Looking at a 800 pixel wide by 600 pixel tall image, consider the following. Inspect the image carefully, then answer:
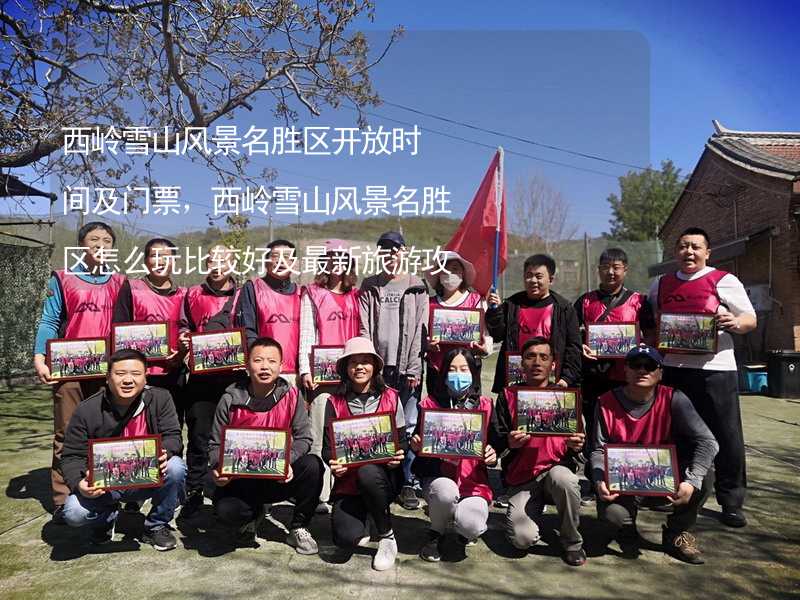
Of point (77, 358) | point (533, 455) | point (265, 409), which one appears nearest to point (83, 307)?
point (77, 358)

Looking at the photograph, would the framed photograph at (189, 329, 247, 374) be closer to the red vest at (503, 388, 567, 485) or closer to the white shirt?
the red vest at (503, 388, 567, 485)

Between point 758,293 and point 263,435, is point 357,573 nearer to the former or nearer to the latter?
point 263,435

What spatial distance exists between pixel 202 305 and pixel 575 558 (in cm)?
307

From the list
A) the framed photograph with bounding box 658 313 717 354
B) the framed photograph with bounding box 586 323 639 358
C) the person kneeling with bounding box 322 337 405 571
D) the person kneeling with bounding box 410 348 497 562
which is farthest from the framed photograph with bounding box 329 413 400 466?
the framed photograph with bounding box 658 313 717 354

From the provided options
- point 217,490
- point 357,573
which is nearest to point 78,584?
point 217,490

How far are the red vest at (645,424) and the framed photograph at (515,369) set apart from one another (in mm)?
698

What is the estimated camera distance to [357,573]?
3357 mm

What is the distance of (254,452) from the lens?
345 centimetres

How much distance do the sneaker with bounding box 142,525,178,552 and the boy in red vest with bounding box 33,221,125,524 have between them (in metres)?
0.82

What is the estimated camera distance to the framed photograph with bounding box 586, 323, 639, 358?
424cm

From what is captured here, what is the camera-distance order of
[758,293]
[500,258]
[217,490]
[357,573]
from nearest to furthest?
[357,573]
[217,490]
[500,258]
[758,293]

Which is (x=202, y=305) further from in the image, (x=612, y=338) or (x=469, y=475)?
(x=612, y=338)

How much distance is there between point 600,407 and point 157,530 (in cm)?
287

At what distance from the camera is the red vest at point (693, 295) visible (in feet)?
13.4
